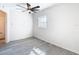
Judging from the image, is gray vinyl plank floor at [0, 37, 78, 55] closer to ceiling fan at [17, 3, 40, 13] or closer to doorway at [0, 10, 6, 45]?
doorway at [0, 10, 6, 45]

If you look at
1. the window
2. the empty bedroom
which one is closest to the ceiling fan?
the empty bedroom

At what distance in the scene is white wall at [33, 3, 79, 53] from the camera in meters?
1.15

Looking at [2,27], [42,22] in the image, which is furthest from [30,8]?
[2,27]

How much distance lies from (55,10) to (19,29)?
58 centimetres

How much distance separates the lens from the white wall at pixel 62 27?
1152 mm

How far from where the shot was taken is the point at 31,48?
48.3 inches

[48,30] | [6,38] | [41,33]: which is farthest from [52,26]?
[6,38]

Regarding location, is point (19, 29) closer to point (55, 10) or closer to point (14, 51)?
point (14, 51)

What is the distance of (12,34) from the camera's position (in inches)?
49.0

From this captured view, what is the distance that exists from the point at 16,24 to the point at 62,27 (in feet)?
2.15

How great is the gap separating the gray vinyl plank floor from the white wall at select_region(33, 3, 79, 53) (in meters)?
0.07

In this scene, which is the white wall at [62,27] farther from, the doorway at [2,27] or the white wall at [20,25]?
the doorway at [2,27]

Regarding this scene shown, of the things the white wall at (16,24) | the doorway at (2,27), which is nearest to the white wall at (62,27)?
the white wall at (16,24)

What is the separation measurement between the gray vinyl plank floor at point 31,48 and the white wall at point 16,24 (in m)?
0.08
